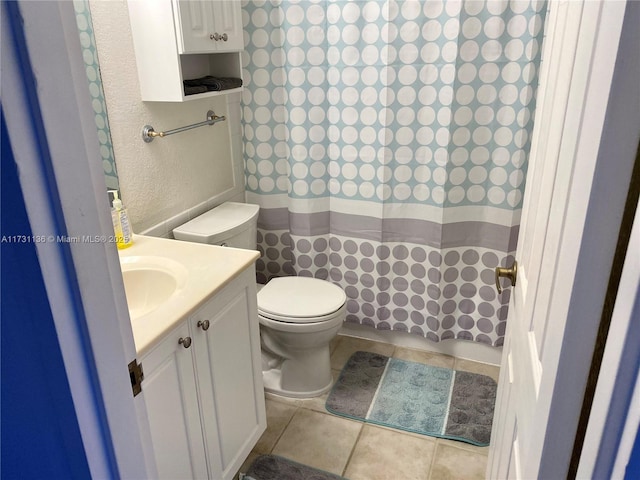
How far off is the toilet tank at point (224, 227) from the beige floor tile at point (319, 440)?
79 cm

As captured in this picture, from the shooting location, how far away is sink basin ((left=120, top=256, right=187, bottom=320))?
166cm

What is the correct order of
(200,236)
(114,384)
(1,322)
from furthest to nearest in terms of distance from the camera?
(200,236), (114,384), (1,322)

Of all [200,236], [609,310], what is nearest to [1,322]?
[609,310]

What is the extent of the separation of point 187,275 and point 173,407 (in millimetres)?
388

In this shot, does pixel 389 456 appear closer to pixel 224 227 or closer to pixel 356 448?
pixel 356 448

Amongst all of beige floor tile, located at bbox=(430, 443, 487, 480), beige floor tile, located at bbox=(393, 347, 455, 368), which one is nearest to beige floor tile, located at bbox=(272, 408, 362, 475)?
beige floor tile, located at bbox=(430, 443, 487, 480)

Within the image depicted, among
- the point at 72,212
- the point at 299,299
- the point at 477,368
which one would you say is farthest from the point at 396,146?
the point at 72,212

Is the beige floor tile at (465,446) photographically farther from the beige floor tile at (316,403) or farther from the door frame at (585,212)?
the door frame at (585,212)

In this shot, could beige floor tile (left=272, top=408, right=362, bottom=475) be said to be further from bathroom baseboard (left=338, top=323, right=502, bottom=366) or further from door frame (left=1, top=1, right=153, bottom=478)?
door frame (left=1, top=1, right=153, bottom=478)

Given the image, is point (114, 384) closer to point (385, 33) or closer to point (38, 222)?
point (38, 222)

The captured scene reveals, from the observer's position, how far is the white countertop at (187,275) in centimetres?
132

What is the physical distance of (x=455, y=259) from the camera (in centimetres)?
246

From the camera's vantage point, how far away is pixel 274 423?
87.7 inches

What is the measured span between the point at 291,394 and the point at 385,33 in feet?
5.30
